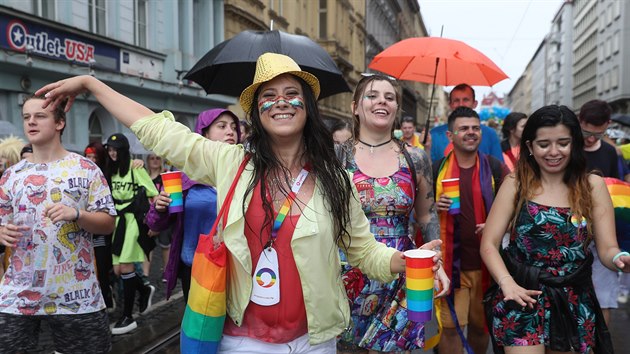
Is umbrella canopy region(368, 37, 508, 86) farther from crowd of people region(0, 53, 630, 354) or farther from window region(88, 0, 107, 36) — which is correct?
window region(88, 0, 107, 36)

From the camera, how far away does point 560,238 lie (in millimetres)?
2939

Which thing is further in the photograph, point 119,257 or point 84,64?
point 84,64

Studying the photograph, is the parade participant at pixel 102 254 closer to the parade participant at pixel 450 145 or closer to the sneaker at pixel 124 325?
the sneaker at pixel 124 325

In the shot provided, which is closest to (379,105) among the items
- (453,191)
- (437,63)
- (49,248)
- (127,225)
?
(453,191)

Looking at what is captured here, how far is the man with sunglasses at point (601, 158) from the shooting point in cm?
434

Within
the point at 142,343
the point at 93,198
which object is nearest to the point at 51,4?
the point at 142,343

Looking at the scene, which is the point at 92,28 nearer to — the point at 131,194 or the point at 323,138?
the point at 131,194

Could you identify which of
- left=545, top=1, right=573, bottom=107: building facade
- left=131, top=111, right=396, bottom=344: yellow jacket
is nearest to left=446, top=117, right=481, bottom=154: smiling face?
left=131, top=111, right=396, bottom=344: yellow jacket

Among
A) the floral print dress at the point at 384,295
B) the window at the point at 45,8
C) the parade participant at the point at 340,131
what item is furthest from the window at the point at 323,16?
the floral print dress at the point at 384,295

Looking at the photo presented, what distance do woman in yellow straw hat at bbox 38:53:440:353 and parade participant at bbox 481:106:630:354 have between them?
1.04 meters

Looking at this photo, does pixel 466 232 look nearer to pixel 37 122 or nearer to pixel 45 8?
pixel 37 122

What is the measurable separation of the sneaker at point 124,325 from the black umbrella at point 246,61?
2.40 meters

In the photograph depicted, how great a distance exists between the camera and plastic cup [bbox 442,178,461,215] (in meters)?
3.85

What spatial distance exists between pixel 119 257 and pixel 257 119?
406cm
